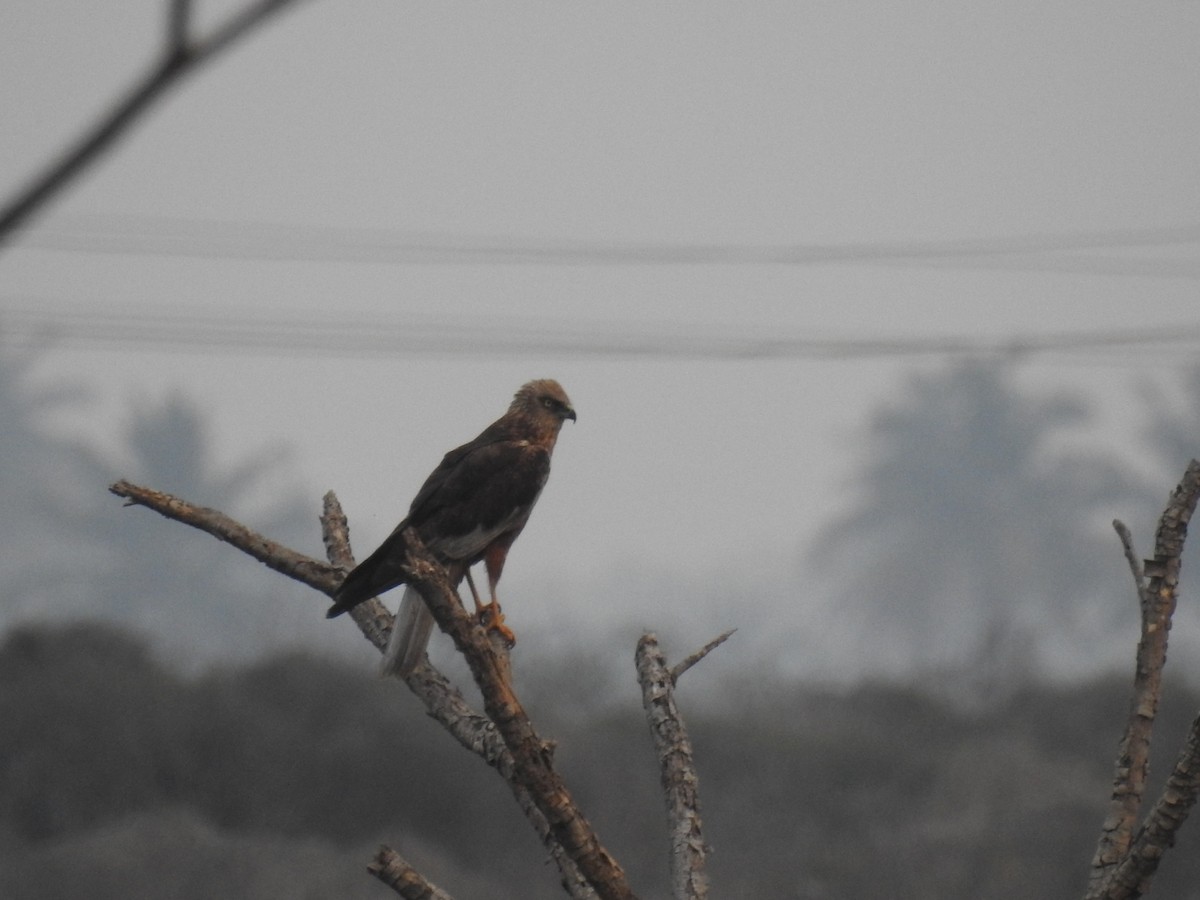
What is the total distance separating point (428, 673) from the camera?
452cm

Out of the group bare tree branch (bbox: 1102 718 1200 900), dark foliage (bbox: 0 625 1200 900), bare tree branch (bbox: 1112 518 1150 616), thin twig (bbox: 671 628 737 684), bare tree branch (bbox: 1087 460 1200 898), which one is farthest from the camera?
dark foliage (bbox: 0 625 1200 900)

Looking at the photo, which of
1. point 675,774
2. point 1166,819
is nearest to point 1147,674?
point 1166,819

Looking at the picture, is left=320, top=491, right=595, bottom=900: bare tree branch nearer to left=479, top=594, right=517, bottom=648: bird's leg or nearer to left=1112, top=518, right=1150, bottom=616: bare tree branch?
left=479, top=594, right=517, bottom=648: bird's leg

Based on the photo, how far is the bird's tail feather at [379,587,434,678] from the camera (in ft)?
15.1

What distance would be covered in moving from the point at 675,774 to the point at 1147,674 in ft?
3.58

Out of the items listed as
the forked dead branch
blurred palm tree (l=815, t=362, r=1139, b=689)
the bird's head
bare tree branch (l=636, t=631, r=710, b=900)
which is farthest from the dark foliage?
blurred palm tree (l=815, t=362, r=1139, b=689)

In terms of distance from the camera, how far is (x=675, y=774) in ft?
11.8

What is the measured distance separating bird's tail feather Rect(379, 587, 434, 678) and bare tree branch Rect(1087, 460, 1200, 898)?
2.09 metres

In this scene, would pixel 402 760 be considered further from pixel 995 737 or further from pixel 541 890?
pixel 995 737

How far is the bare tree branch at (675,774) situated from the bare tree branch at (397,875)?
604 millimetres

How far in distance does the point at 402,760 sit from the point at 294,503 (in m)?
52.4

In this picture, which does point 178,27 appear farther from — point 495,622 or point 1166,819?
point 495,622

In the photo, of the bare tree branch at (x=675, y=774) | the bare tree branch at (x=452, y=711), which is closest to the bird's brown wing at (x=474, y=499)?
the bare tree branch at (x=452, y=711)

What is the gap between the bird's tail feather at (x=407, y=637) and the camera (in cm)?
459
